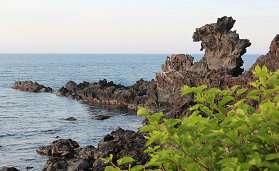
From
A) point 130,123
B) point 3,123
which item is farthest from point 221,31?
point 3,123

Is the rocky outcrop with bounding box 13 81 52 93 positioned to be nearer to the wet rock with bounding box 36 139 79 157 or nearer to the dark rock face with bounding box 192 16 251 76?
the dark rock face with bounding box 192 16 251 76

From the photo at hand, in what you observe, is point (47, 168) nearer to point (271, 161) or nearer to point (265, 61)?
point (271, 161)

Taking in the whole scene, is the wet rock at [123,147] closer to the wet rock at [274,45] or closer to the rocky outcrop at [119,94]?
the wet rock at [274,45]

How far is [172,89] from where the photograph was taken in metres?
34.6

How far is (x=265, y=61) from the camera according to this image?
75.4ft

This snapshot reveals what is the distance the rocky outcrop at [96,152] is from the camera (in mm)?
15844

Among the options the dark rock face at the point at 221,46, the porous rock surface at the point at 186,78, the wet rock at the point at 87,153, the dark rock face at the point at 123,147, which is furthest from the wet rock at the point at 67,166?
the dark rock face at the point at 221,46

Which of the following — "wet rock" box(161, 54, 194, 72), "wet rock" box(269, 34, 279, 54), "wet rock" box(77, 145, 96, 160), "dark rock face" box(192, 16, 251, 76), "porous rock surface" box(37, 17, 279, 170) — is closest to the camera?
"wet rock" box(77, 145, 96, 160)

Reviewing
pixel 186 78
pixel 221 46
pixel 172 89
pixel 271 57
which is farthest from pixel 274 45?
pixel 172 89

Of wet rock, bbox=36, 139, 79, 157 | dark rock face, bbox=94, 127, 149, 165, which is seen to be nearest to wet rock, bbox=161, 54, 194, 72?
dark rock face, bbox=94, 127, 149, 165

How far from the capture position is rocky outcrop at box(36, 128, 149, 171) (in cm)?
1584

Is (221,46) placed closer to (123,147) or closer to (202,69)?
(202,69)

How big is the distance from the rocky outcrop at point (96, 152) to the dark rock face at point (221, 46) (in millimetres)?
16730

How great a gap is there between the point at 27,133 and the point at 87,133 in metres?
6.58
